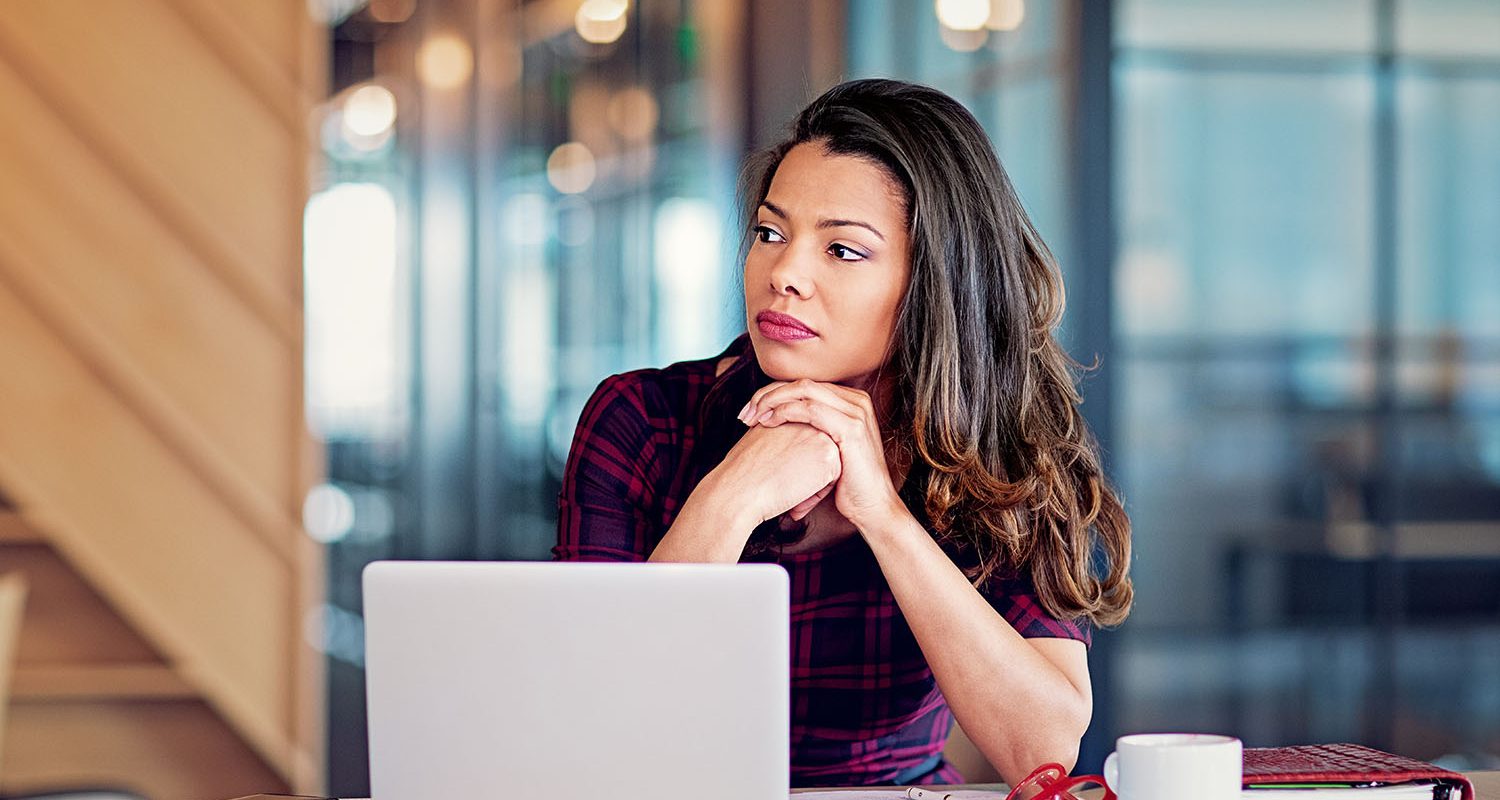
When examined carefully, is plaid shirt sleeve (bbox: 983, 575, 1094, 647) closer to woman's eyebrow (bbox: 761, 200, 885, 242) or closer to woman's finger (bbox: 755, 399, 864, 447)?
woman's finger (bbox: 755, 399, 864, 447)

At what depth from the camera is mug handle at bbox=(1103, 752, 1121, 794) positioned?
3.63 ft

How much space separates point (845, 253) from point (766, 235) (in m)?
0.11

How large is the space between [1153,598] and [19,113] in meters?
2.72

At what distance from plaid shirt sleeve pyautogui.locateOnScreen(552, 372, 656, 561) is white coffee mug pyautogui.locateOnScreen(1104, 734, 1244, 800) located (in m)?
0.76

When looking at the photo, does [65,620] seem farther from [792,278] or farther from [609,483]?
[792,278]

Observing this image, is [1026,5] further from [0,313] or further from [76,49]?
[0,313]

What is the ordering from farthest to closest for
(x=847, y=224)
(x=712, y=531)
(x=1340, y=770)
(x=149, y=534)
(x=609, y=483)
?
(x=149, y=534), (x=609, y=483), (x=847, y=224), (x=712, y=531), (x=1340, y=770)

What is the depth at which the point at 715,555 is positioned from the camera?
5.02 ft

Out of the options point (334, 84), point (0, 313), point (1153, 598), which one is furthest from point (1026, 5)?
point (0, 313)

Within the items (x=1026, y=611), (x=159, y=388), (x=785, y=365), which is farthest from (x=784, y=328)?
(x=159, y=388)

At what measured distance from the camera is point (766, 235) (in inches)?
67.6

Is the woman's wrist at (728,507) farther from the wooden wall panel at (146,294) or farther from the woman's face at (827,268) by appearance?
the wooden wall panel at (146,294)

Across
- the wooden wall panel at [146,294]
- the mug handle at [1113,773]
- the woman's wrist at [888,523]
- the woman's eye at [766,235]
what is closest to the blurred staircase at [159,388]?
the wooden wall panel at [146,294]

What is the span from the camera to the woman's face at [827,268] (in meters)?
1.65
